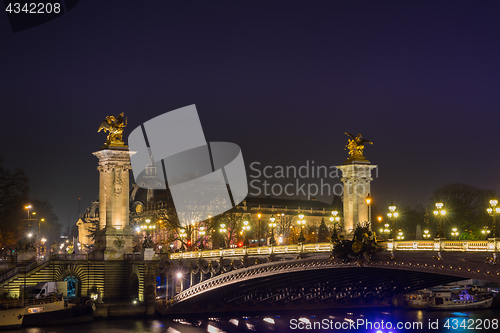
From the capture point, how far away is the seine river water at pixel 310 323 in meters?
50.1

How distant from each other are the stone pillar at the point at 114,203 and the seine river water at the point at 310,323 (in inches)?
374

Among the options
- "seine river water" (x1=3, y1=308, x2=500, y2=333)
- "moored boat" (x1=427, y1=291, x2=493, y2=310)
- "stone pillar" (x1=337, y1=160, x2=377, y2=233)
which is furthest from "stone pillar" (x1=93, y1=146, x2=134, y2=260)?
"moored boat" (x1=427, y1=291, x2=493, y2=310)

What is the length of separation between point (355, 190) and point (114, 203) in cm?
2458

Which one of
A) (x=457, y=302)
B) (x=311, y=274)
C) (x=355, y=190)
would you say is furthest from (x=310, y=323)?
(x=457, y=302)

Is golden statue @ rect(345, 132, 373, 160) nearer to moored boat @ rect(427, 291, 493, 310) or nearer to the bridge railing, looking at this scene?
the bridge railing

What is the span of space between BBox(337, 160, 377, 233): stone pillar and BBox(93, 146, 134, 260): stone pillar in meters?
23.3

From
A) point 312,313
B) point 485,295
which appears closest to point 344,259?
point 312,313

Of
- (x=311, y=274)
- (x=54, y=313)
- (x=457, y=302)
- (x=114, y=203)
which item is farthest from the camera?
(x=457, y=302)

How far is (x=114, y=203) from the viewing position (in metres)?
62.2

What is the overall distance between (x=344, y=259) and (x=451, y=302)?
32099 mm

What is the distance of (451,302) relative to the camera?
66.4m

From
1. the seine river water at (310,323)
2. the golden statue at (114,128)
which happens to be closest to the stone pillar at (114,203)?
the golden statue at (114,128)

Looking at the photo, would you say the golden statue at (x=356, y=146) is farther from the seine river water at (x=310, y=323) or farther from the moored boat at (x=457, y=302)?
the moored boat at (x=457, y=302)

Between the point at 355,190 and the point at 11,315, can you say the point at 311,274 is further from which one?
the point at 11,315
